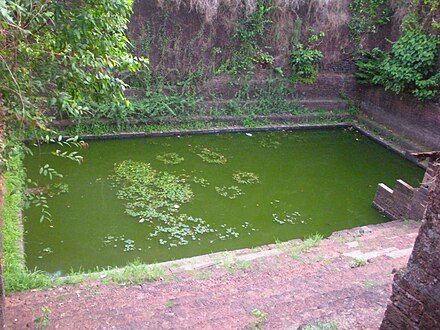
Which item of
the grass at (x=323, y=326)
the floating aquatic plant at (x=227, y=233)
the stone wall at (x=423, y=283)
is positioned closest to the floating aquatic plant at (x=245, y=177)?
the floating aquatic plant at (x=227, y=233)

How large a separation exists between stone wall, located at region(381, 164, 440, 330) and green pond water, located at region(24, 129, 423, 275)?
3.62 m

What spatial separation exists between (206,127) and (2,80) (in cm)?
764

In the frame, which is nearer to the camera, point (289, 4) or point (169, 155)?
point (169, 155)

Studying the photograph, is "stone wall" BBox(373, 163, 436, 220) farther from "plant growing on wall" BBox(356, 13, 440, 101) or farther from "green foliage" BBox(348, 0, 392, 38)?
"green foliage" BBox(348, 0, 392, 38)

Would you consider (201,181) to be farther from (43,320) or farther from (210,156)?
(43,320)

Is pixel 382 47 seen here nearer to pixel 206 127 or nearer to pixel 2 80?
pixel 206 127

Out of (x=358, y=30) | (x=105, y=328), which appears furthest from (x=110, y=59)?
(x=358, y=30)

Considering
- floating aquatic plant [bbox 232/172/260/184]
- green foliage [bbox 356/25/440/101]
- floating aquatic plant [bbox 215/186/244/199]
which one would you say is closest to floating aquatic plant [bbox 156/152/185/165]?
floating aquatic plant [bbox 232/172/260/184]

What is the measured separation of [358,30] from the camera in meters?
12.0

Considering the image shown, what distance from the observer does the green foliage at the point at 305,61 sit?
Answer: 1148cm

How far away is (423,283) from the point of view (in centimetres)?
246

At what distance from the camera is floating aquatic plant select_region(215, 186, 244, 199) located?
24.7 ft

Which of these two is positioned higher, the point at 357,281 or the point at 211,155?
the point at 357,281

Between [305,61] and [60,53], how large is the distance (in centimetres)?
901
